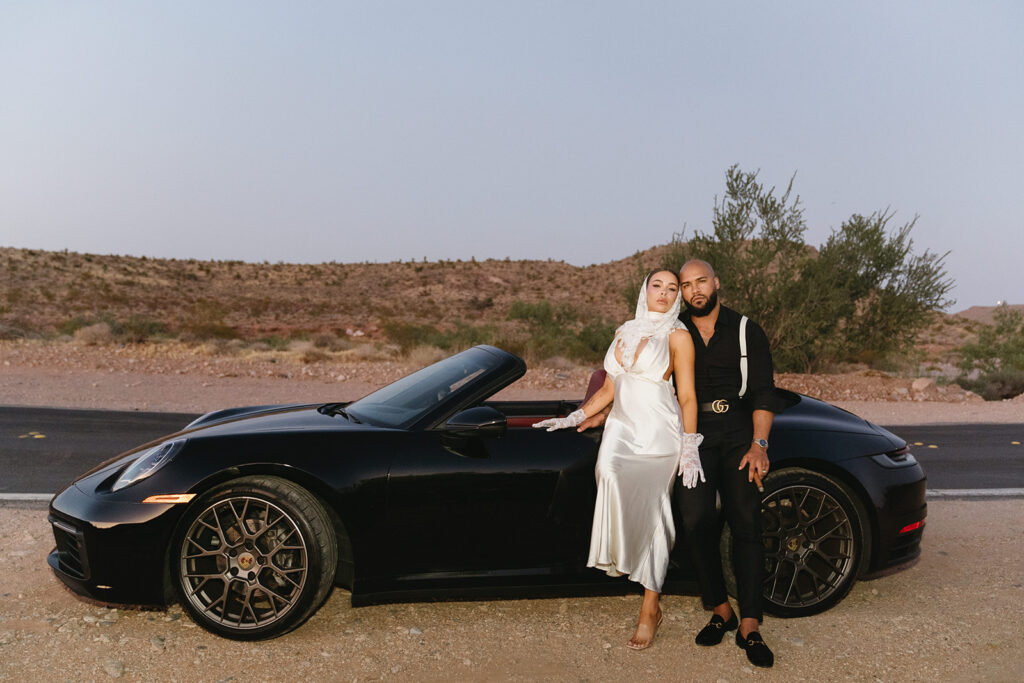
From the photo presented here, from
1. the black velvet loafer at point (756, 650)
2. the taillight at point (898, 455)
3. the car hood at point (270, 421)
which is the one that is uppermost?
the taillight at point (898, 455)

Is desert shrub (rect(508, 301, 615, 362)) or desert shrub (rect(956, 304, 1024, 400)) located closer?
desert shrub (rect(956, 304, 1024, 400))

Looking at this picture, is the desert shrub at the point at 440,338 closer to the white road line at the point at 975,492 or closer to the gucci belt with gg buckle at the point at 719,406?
the white road line at the point at 975,492

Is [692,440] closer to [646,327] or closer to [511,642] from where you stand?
[646,327]

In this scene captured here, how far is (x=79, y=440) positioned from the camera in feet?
28.6

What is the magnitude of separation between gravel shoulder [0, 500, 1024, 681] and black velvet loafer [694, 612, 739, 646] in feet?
0.14

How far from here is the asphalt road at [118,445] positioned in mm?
7223

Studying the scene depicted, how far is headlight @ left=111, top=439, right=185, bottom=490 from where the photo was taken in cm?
355

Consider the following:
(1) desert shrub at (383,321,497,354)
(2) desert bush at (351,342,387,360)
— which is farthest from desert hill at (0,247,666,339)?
(2) desert bush at (351,342,387,360)

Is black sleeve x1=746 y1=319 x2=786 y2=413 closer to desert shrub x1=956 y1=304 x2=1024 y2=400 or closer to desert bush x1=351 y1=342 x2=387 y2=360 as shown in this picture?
desert shrub x1=956 y1=304 x2=1024 y2=400

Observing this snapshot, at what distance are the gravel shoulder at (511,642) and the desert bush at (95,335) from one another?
70.0ft

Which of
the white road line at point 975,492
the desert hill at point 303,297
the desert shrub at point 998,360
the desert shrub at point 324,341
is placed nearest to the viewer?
the white road line at point 975,492

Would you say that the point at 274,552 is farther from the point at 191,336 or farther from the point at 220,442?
the point at 191,336

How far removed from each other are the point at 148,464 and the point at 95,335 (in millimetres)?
23946

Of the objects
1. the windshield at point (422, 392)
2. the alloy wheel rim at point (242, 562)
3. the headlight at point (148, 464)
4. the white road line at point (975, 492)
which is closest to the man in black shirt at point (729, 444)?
the windshield at point (422, 392)
